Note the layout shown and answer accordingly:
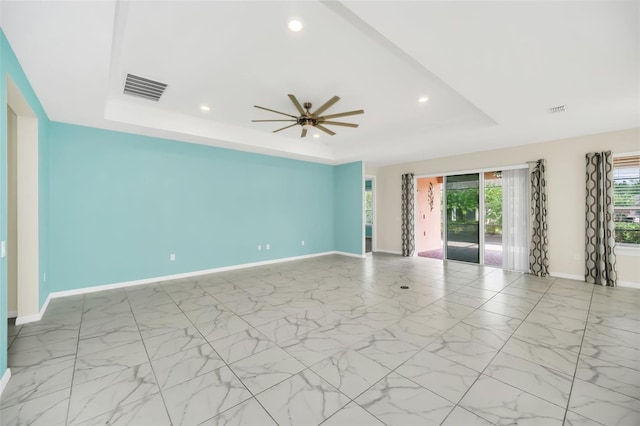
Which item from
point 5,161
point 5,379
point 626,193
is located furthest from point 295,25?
point 626,193

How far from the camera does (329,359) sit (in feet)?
8.13

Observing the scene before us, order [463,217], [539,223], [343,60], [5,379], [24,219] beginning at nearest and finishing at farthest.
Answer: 1. [5,379]
2. [343,60]
3. [24,219]
4. [539,223]
5. [463,217]

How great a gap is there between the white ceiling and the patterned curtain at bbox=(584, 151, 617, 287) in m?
0.65

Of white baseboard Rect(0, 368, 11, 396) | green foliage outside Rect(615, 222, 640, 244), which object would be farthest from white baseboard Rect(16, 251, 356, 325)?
green foliage outside Rect(615, 222, 640, 244)

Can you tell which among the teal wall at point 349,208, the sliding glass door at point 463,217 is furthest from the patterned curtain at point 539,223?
the teal wall at point 349,208

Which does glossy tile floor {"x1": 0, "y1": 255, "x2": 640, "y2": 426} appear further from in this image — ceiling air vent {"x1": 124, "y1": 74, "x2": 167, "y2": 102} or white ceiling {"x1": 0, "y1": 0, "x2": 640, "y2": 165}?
ceiling air vent {"x1": 124, "y1": 74, "x2": 167, "y2": 102}

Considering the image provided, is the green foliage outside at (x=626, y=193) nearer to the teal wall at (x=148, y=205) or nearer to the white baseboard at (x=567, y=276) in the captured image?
the white baseboard at (x=567, y=276)

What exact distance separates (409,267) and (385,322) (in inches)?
132

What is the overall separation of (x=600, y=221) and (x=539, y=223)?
0.86 metres

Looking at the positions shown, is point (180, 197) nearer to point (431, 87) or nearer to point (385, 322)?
point (385, 322)

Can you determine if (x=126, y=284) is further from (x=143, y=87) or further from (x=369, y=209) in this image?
(x=369, y=209)

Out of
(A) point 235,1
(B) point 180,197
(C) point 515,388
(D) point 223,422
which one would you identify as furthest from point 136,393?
(B) point 180,197

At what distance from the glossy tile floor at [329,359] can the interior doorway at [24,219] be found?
14.6 inches

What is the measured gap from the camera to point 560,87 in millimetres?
3174
